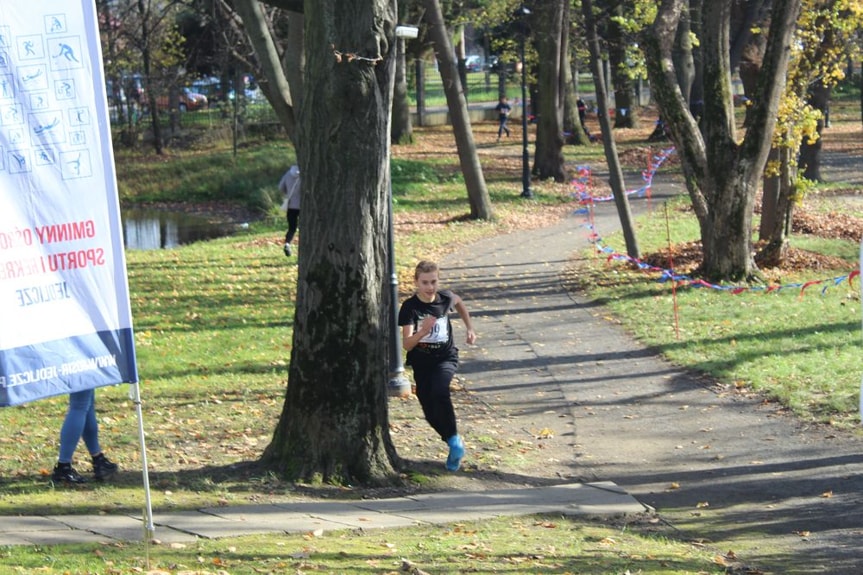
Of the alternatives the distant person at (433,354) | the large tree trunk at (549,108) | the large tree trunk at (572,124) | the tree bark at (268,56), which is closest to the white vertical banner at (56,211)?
the distant person at (433,354)

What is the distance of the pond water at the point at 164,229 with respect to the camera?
2925cm

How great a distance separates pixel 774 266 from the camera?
65.1ft

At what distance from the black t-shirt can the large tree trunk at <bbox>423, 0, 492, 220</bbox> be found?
1515cm

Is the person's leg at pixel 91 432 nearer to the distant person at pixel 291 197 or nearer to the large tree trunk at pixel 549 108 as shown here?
the distant person at pixel 291 197

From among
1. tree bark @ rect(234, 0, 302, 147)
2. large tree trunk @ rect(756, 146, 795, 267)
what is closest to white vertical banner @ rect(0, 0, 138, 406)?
tree bark @ rect(234, 0, 302, 147)

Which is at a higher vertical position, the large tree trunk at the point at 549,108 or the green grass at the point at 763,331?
the large tree trunk at the point at 549,108

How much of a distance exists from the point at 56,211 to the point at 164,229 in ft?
86.1

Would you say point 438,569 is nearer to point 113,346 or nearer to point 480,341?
point 113,346

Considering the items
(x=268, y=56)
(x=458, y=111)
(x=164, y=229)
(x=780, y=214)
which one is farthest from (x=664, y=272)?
(x=164, y=229)

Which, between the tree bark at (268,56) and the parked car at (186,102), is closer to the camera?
the tree bark at (268,56)

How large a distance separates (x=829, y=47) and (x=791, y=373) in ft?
32.1

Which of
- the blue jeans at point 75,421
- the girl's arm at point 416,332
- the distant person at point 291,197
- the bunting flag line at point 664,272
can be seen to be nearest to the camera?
the blue jeans at point 75,421

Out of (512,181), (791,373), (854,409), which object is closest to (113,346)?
(854,409)

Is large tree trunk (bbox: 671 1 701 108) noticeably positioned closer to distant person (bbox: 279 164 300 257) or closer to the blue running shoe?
distant person (bbox: 279 164 300 257)
